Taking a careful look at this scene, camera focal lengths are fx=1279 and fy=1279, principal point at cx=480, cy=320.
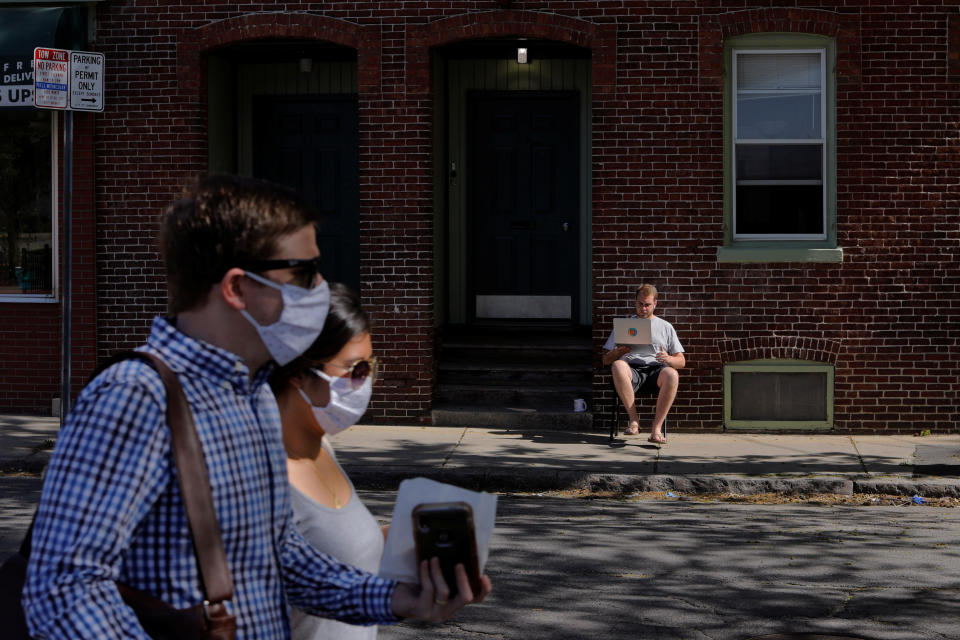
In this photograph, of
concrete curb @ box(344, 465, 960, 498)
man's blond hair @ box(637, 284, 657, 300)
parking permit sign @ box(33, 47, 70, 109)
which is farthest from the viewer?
man's blond hair @ box(637, 284, 657, 300)

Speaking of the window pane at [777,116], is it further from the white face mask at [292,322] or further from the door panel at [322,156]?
the white face mask at [292,322]

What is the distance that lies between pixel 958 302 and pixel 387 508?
21.6 ft

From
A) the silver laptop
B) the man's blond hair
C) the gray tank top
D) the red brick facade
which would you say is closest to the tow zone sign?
the red brick facade

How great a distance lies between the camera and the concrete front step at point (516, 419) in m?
13.0

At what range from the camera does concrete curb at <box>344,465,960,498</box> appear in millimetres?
10250

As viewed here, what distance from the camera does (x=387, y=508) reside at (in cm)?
947

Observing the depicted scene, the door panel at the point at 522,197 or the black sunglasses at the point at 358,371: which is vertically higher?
the door panel at the point at 522,197

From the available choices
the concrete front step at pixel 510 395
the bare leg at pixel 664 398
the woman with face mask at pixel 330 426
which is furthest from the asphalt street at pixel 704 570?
the concrete front step at pixel 510 395

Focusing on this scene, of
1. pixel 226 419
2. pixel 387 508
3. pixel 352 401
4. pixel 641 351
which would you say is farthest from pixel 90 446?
pixel 641 351

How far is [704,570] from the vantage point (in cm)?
741

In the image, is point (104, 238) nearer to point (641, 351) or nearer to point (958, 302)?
point (641, 351)

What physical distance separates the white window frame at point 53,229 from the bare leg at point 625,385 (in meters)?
6.06

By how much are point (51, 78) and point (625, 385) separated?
19.0 ft

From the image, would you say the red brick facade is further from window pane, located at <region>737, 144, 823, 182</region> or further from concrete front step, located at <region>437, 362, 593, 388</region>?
concrete front step, located at <region>437, 362, 593, 388</region>
